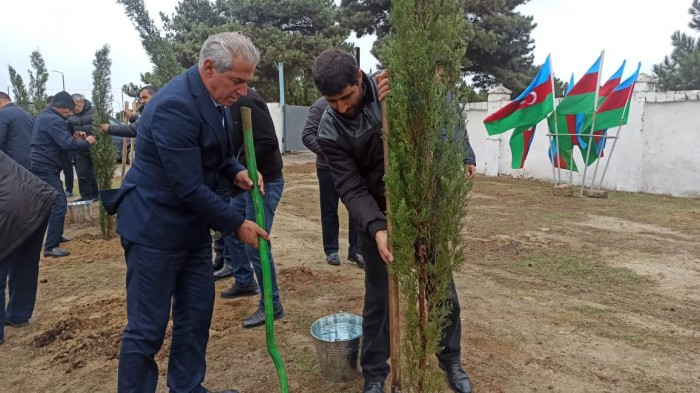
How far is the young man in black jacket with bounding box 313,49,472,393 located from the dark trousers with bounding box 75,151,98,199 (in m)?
8.08

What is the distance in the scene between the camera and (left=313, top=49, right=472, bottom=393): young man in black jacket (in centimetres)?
244

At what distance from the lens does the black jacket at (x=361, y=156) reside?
8.48 feet

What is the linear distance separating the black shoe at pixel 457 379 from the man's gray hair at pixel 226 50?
2.07m

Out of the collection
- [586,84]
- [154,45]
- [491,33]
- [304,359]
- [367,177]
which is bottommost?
[304,359]

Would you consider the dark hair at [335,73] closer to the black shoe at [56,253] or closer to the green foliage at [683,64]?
the black shoe at [56,253]

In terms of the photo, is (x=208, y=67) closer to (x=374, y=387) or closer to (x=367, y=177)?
(x=367, y=177)

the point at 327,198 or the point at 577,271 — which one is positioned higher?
the point at 327,198

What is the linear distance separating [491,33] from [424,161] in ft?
63.5

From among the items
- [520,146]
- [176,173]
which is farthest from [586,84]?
[176,173]

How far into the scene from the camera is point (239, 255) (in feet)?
14.4

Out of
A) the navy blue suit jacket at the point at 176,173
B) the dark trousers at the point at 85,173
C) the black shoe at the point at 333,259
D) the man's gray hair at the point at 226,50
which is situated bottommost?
the black shoe at the point at 333,259

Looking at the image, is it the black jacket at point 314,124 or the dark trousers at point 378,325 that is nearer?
the dark trousers at point 378,325

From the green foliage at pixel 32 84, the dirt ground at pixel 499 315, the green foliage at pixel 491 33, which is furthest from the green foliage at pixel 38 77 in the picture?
the dirt ground at pixel 499 315

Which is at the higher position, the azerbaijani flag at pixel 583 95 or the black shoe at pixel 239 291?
the azerbaijani flag at pixel 583 95
